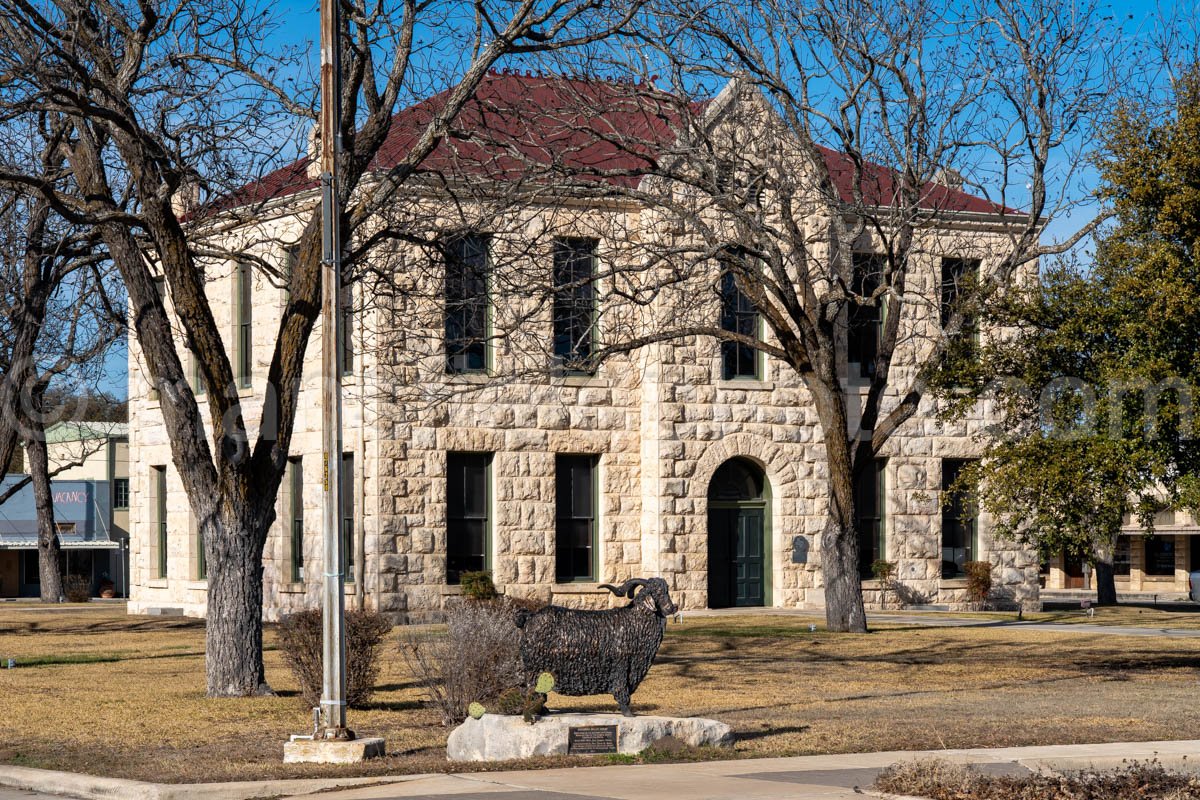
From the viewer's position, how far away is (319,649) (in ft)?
53.6

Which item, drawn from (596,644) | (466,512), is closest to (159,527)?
(466,512)

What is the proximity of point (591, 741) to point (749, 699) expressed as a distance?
17.1ft

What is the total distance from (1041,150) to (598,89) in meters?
7.14

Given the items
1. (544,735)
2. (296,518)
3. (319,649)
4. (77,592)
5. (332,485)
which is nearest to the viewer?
(544,735)

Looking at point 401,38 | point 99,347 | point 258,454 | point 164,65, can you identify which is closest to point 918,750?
point 258,454

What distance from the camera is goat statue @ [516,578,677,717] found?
533 inches

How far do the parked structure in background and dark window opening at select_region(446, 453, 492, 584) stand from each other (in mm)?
39265

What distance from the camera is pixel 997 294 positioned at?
22.1 meters

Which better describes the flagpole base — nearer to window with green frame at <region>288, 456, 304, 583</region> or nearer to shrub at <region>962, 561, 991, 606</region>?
window with green frame at <region>288, 456, 304, 583</region>

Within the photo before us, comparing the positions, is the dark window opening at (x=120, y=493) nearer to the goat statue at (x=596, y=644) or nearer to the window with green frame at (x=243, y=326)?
the window with green frame at (x=243, y=326)

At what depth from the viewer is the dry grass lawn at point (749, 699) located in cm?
1394

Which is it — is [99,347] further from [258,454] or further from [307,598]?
[258,454]

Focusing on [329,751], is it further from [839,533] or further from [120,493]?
[120,493]

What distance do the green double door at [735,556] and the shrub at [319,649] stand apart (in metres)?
17.3
